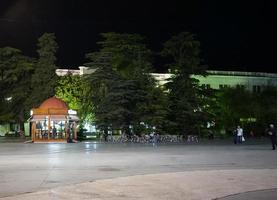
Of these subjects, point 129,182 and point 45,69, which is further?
point 45,69

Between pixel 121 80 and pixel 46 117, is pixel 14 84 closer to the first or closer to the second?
pixel 121 80

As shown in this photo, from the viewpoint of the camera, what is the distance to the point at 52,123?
54969 millimetres

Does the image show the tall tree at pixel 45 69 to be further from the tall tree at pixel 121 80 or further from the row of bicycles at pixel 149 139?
the row of bicycles at pixel 149 139

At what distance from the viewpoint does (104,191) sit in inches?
556

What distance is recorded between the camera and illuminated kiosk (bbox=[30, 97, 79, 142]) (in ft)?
177

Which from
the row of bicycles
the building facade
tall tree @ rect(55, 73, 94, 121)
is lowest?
the row of bicycles

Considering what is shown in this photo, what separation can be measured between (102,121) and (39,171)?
40.5 m

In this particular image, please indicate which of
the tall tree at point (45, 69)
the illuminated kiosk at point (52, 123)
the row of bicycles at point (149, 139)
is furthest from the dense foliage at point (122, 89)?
the illuminated kiosk at point (52, 123)

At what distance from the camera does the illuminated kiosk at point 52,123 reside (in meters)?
54.0

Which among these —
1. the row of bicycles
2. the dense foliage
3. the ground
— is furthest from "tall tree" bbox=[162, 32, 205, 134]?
the ground

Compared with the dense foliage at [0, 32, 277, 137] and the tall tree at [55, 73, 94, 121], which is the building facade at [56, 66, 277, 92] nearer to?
the dense foliage at [0, 32, 277, 137]

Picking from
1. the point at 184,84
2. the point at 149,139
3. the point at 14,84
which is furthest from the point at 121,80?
the point at 14,84

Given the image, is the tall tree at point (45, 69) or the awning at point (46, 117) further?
the tall tree at point (45, 69)

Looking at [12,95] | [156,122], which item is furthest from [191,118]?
[12,95]
